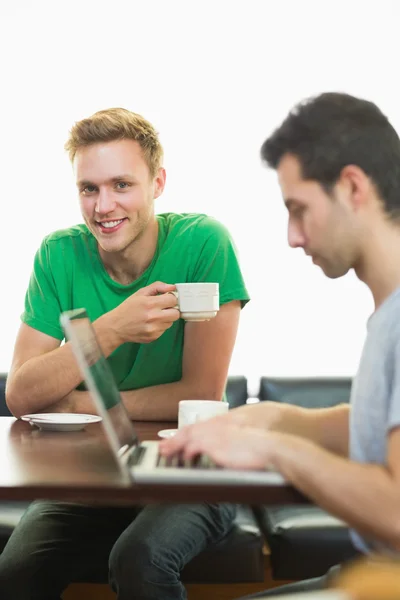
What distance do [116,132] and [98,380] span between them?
961 mm

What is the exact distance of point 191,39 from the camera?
3.34 metres

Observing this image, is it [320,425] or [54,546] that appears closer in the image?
[320,425]

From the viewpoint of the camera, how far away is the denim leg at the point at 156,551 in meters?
1.61

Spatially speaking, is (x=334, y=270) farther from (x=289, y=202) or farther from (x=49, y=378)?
(x=49, y=378)

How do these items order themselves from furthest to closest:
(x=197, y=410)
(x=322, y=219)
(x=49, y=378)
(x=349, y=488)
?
(x=49, y=378) < (x=197, y=410) < (x=322, y=219) < (x=349, y=488)

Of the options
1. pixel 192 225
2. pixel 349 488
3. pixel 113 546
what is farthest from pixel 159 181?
pixel 349 488

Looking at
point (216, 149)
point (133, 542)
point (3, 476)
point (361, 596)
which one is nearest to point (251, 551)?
point (133, 542)

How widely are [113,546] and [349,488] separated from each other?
0.88 meters

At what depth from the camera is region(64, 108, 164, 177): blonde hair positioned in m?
1.98

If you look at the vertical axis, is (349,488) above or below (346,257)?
below

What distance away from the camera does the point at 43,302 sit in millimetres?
2037

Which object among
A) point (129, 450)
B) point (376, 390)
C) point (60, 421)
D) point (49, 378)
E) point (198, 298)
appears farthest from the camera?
point (49, 378)

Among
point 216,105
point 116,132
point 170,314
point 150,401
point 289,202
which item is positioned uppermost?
point 216,105

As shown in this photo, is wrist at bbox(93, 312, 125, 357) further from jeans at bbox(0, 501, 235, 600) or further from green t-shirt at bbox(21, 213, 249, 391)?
jeans at bbox(0, 501, 235, 600)
